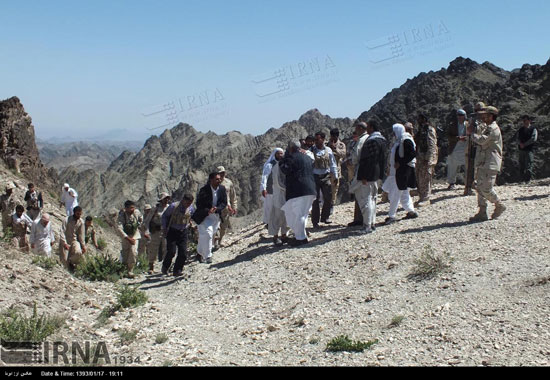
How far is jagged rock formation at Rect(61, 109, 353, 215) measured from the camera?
70500 millimetres

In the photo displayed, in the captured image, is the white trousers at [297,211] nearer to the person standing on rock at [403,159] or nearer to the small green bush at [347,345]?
the person standing on rock at [403,159]

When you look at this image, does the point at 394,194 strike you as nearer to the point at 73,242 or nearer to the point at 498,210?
the point at 498,210

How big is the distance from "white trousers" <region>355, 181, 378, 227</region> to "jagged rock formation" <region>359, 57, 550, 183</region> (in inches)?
472

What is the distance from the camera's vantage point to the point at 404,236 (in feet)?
30.5

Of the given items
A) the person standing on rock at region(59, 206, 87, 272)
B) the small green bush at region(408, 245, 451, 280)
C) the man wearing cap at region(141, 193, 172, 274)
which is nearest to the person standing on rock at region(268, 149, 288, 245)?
the man wearing cap at region(141, 193, 172, 274)

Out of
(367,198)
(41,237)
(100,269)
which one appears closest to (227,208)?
(100,269)

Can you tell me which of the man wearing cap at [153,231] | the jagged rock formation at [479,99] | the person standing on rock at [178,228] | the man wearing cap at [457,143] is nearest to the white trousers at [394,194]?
the man wearing cap at [457,143]

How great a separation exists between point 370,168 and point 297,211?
5.03 ft

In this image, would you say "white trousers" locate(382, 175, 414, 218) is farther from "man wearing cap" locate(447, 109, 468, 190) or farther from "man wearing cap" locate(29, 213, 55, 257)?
"man wearing cap" locate(29, 213, 55, 257)

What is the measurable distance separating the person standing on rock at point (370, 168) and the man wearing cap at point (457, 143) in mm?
3451

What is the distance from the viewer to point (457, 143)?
1272 cm
